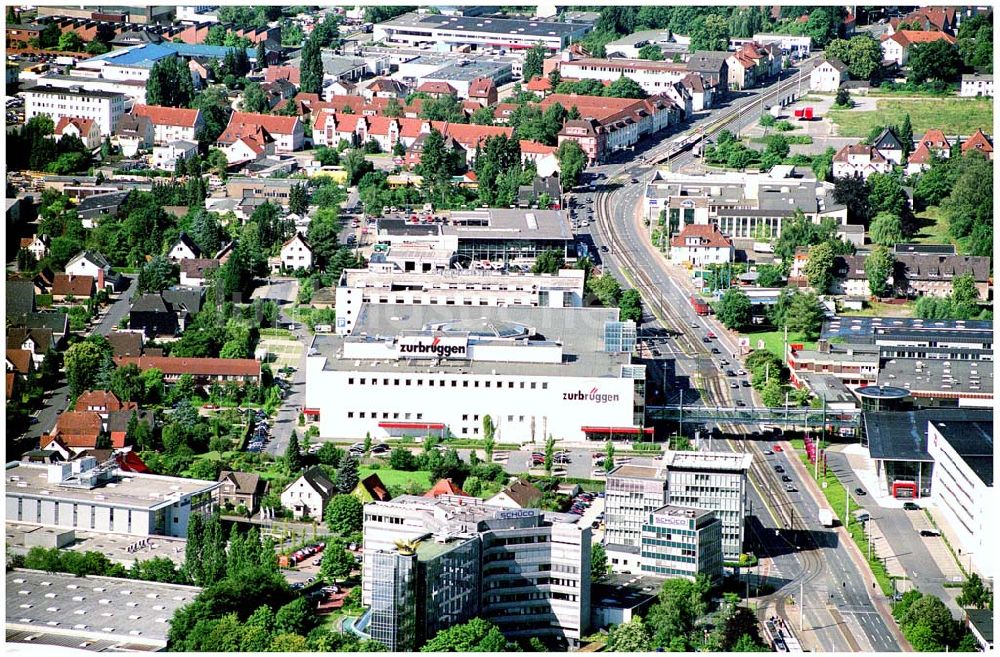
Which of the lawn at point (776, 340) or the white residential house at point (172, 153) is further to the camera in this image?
the white residential house at point (172, 153)

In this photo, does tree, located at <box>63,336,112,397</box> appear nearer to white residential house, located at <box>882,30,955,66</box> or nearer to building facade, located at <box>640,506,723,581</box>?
building facade, located at <box>640,506,723,581</box>

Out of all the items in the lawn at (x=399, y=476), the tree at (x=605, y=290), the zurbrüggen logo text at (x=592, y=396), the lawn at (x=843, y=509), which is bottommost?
the lawn at (x=843, y=509)

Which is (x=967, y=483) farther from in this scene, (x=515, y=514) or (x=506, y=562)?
(x=506, y=562)

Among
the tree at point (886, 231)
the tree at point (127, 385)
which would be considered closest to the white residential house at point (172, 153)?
the tree at point (886, 231)

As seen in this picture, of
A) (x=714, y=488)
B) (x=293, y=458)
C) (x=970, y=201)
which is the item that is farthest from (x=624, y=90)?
(x=714, y=488)

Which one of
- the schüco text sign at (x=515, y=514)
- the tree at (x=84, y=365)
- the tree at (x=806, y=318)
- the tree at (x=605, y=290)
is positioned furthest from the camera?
the tree at (x=605, y=290)

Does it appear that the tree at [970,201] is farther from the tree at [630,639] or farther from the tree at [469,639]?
the tree at [469,639]

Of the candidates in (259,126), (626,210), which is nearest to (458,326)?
(626,210)

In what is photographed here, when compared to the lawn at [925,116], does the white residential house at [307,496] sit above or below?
below
